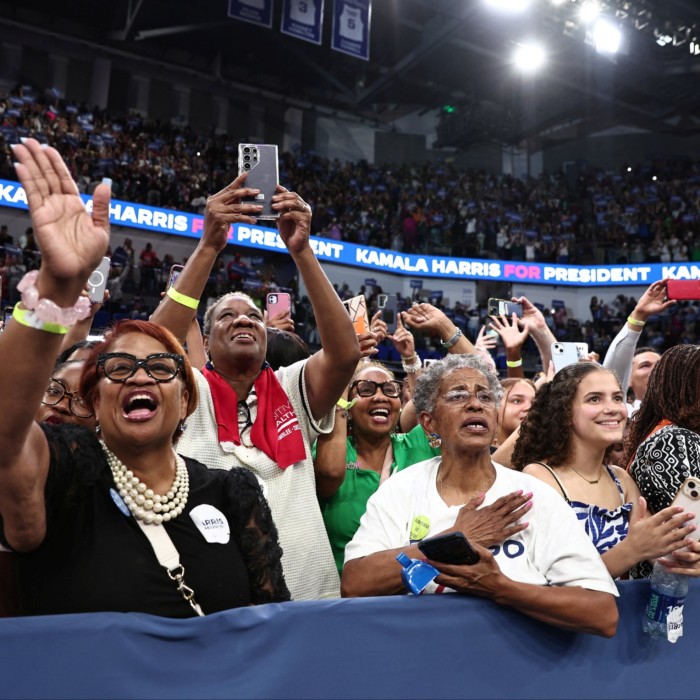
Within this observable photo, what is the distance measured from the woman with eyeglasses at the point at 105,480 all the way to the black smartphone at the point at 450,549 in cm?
35

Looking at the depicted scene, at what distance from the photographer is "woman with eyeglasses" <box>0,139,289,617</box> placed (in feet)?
4.38

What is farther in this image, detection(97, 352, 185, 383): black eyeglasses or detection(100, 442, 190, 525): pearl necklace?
detection(97, 352, 185, 383): black eyeglasses

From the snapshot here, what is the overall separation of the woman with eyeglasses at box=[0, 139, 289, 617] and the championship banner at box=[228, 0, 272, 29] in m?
15.9

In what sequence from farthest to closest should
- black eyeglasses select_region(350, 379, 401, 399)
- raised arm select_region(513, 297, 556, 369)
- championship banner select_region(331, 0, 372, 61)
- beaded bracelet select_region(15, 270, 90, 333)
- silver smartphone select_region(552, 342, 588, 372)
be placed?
championship banner select_region(331, 0, 372, 61), raised arm select_region(513, 297, 556, 369), silver smartphone select_region(552, 342, 588, 372), black eyeglasses select_region(350, 379, 401, 399), beaded bracelet select_region(15, 270, 90, 333)

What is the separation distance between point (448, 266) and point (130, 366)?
64.8 ft

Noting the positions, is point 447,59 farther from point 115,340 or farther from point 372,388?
point 115,340

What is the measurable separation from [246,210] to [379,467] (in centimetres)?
115

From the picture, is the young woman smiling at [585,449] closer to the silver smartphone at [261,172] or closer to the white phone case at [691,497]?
the white phone case at [691,497]

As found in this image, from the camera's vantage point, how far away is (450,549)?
176 cm

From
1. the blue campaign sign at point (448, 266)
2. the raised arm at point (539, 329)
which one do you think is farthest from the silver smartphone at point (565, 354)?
the blue campaign sign at point (448, 266)

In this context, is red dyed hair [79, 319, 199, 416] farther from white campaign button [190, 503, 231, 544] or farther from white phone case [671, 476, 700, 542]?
white phone case [671, 476, 700, 542]

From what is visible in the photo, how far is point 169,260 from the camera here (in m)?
16.0

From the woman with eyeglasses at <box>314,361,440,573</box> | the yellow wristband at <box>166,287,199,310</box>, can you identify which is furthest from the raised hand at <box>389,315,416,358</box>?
the yellow wristband at <box>166,287,199,310</box>

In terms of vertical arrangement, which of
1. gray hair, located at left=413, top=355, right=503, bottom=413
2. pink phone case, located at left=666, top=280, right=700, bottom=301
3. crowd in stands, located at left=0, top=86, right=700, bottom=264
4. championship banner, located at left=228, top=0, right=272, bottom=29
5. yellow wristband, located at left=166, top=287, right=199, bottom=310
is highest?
championship banner, located at left=228, top=0, right=272, bottom=29
